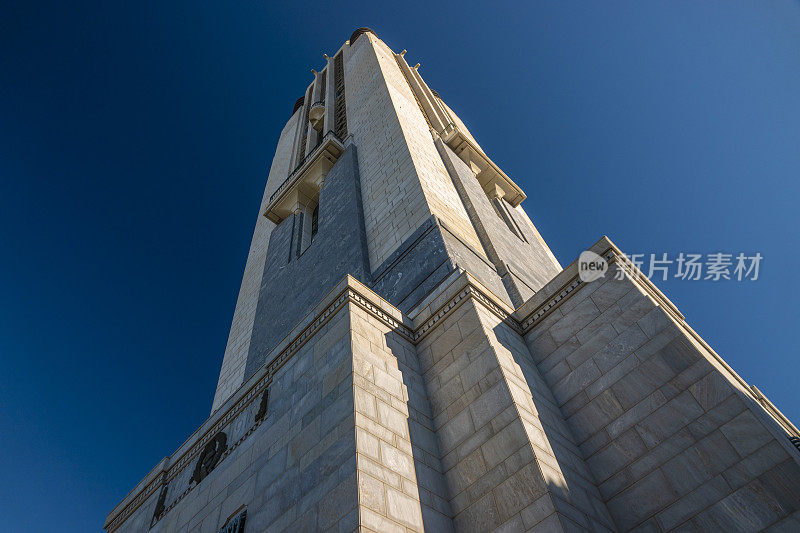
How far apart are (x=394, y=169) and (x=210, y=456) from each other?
959 centimetres

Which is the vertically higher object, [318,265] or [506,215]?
[506,215]

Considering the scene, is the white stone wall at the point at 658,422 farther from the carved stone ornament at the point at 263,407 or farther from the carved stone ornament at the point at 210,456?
the carved stone ornament at the point at 210,456

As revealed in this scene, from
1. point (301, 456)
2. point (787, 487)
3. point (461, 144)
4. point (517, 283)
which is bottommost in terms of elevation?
point (787, 487)

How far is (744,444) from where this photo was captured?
629 cm

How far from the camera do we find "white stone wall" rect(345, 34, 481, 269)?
1390 centimetres

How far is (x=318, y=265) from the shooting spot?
16.6m

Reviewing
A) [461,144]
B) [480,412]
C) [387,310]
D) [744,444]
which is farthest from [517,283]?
[461,144]

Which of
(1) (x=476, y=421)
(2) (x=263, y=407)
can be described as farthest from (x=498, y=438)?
(2) (x=263, y=407)

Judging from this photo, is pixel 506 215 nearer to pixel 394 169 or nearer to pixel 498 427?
pixel 394 169

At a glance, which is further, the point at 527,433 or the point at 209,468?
the point at 209,468

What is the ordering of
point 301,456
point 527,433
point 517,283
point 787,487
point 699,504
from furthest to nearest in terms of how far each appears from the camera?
1. point 517,283
2. point 301,456
3. point 527,433
4. point 699,504
5. point 787,487

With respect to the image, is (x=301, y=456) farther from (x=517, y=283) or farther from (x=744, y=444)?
(x=517, y=283)

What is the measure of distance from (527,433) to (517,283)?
5992 mm

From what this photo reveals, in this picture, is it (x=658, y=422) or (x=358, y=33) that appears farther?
(x=358, y=33)
